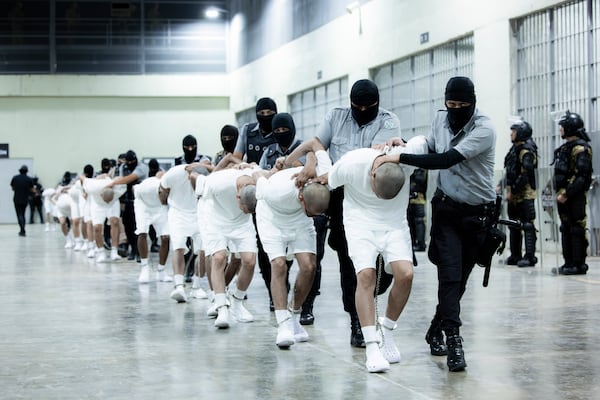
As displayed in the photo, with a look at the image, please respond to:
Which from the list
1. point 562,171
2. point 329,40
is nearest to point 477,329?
point 562,171

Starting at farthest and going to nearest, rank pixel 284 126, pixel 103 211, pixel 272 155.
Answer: pixel 103 211 < pixel 272 155 < pixel 284 126

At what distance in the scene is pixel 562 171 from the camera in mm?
12914

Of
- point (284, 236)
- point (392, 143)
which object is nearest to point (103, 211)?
point (284, 236)

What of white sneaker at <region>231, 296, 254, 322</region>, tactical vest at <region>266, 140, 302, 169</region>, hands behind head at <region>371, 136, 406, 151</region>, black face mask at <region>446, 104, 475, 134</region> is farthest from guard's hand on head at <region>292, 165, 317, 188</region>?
white sneaker at <region>231, 296, 254, 322</region>

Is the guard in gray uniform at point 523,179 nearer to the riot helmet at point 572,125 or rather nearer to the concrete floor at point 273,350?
the riot helmet at point 572,125

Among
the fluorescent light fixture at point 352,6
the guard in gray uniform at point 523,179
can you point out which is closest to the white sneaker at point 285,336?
the guard in gray uniform at point 523,179

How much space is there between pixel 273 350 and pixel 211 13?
110 feet

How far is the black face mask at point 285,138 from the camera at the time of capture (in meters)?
8.34

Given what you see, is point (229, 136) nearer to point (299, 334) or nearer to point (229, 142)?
point (229, 142)

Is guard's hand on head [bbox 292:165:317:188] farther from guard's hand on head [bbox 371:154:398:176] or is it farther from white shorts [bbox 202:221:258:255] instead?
white shorts [bbox 202:221:258:255]

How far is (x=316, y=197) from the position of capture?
22.3 ft

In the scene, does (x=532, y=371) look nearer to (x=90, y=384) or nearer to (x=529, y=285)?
(x=90, y=384)

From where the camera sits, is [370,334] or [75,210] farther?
[75,210]

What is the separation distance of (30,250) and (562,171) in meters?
13.6
